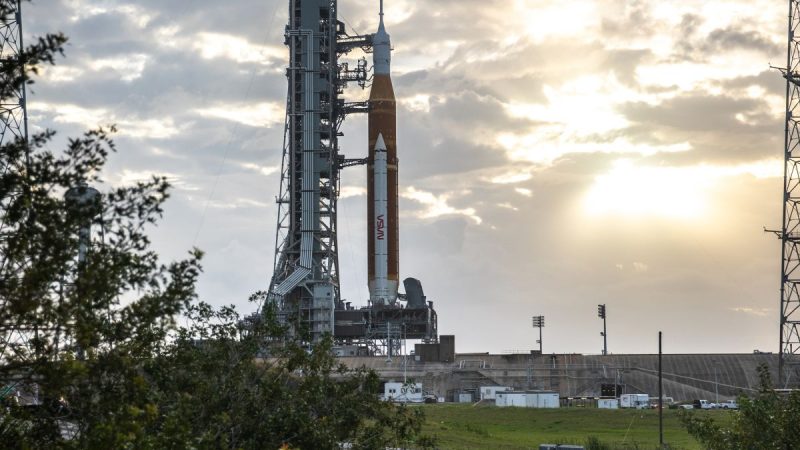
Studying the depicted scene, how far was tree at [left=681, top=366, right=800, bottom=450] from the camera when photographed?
141 ft

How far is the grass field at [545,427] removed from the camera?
7938cm

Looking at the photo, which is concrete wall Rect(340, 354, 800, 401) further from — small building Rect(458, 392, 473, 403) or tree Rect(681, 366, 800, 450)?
tree Rect(681, 366, 800, 450)

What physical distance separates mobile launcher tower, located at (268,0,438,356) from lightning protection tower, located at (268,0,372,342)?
10 cm

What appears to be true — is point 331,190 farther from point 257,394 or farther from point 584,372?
point 257,394

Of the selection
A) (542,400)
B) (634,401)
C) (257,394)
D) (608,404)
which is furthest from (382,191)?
(257,394)

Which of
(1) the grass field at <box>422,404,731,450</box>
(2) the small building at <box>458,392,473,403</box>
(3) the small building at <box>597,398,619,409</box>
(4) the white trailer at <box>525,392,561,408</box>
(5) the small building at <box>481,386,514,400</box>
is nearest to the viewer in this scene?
(1) the grass field at <box>422,404,731,450</box>

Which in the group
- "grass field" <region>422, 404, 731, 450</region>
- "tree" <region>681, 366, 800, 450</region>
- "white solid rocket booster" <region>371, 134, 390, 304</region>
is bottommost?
"grass field" <region>422, 404, 731, 450</region>

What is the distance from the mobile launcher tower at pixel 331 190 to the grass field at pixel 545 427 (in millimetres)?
18082

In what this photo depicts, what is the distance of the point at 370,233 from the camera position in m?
130

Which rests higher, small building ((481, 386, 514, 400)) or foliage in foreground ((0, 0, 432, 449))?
foliage in foreground ((0, 0, 432, 449))

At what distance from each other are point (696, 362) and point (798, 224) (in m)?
44.8

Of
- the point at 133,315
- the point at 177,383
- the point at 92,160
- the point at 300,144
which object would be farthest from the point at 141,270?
the point at 300,144

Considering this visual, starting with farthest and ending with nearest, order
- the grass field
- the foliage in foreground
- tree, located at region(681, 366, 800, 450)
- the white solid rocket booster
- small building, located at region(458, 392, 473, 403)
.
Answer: the white solid rocket booster
small building, located at region(458, 392, 473, 403)
the grass field
tree, located at region(681, 366, 800, 450)
the foliage in foreground

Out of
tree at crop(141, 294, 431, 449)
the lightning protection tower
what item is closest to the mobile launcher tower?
the lightning protection tower
